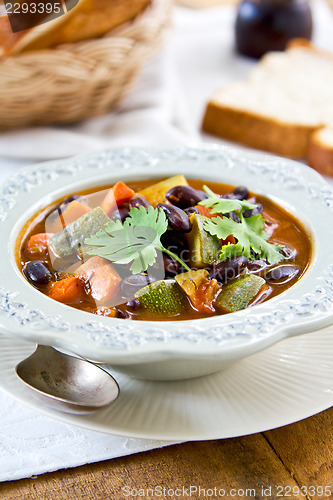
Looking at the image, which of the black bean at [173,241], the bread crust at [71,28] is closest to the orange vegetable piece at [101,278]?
the black bean at [173,241]

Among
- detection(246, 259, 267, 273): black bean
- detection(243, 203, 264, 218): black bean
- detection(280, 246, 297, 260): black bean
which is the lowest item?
detection(280, 246, 297, 260): black bean

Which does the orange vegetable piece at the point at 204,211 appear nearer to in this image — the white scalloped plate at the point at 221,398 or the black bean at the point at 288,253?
the black bean at the point at 288,253

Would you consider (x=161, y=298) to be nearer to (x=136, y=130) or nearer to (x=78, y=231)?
(x=78, y=231)

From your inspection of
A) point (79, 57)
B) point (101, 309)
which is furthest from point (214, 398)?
point (79, 57)

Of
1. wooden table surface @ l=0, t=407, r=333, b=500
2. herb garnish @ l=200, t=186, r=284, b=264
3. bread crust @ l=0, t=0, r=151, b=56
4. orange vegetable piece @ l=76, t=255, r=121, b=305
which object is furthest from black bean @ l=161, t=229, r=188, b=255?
bread crust @ l=0, t=0, r=151, b=56

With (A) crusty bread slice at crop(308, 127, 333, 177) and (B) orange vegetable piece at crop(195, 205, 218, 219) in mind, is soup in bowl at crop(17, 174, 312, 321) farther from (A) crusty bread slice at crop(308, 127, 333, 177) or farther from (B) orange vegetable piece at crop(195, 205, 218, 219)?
(A) crusty bread slice at crop(308, 127, 333, 177)

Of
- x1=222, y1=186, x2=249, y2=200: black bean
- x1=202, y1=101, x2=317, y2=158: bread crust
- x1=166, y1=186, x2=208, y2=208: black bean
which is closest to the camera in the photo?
x1=166, y1=186, x2=208, y2=208: black bean
